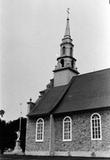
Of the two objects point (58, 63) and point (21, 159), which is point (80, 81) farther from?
point (21, 159)

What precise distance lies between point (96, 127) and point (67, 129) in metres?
3.62

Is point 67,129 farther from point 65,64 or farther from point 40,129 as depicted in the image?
point 65,64

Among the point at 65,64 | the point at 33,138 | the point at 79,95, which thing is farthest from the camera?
the point at 65,64

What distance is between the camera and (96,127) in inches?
997

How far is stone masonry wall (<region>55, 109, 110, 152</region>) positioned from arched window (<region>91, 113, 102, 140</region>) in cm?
30

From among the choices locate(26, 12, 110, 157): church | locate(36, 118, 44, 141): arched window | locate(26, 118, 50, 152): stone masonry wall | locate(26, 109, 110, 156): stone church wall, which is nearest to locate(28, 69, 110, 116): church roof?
locate(26, 12, 110, 157): church

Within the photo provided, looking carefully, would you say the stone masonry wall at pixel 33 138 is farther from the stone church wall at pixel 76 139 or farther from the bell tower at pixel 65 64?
the bell tower at pixel 65 64

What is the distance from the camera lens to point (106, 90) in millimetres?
26875

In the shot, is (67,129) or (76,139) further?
(67,129)

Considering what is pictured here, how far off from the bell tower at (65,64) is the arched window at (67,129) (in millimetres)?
6120

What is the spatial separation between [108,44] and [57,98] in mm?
19606

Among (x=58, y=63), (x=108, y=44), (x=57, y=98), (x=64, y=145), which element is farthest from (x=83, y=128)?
(x=108, y=44)

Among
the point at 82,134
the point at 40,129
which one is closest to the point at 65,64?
the point at 40,129

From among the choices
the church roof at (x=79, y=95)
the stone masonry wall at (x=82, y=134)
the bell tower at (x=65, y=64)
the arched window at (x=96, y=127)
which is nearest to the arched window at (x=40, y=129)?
the church roof at (x=79, y=95)
